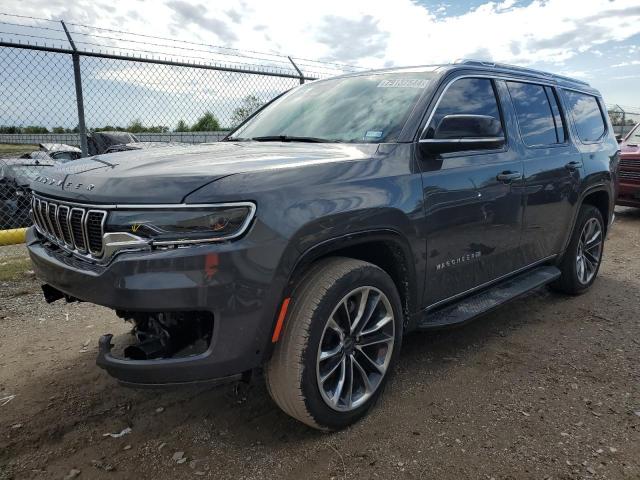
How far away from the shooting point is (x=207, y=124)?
10.0m

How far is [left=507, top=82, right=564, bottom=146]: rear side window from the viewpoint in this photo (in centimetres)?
395

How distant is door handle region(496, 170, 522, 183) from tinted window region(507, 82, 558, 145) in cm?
39

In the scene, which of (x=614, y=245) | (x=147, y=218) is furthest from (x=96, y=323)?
(x=614, y=245)

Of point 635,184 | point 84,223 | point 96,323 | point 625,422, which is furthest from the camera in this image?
point 635,184

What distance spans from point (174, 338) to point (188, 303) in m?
0.30

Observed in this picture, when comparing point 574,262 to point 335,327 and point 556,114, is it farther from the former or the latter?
point 335,327

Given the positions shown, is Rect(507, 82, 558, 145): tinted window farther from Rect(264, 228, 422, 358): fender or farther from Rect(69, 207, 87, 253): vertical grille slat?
Rect(69, 207, 87, 253): vertical grille slat

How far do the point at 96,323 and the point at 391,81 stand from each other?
3010 mm

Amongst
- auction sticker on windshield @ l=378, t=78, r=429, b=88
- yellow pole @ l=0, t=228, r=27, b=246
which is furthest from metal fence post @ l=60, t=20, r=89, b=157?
auction sticker on windshield @ l=378, t=78, r=429, b=88

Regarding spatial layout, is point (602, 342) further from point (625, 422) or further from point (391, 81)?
point (391, 81)

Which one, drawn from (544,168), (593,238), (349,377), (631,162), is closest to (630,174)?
(631,162)

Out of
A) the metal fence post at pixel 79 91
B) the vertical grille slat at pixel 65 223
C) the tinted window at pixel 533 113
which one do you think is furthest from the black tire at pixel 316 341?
the metal fence post at pixel 79 91

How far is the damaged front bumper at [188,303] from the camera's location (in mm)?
2088

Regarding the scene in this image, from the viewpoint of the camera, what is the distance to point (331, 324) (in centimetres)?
257
